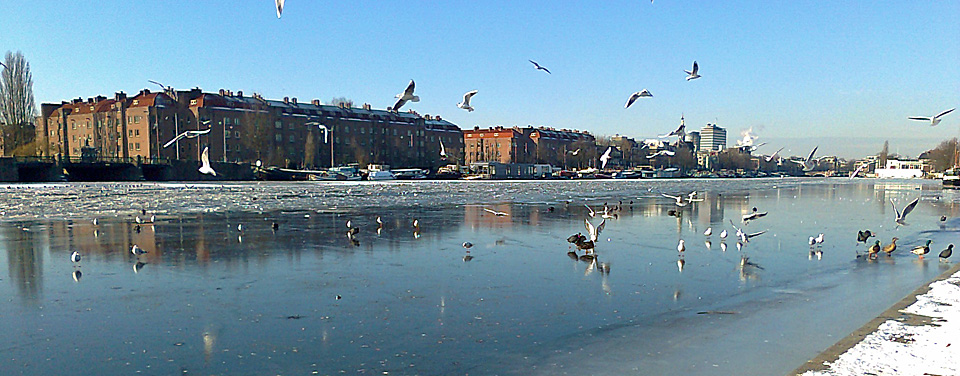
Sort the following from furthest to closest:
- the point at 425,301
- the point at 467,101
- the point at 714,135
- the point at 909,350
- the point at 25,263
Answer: the point at 714,135 < the point at 467,101 < the point at 25,263 < the point at 425,301 < the point at 909,350

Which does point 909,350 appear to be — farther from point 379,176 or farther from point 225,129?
point 225,129

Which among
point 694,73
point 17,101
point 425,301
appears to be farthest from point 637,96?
point 17,101

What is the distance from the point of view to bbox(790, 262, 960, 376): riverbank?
16.6 ft

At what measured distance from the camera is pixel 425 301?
7.80 m

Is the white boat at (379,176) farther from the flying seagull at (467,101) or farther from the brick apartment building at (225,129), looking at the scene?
the flying seagull at (467,101)

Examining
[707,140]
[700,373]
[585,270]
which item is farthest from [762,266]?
[707,140]

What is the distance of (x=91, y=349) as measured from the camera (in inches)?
223

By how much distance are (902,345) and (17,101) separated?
73701mm

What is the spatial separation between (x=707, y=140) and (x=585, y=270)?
134 meters

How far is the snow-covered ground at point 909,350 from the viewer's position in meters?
5.04

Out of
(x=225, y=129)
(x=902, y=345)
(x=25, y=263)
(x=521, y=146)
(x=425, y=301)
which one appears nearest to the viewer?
(x=902, y=345)

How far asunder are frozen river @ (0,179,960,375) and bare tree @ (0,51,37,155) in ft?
177

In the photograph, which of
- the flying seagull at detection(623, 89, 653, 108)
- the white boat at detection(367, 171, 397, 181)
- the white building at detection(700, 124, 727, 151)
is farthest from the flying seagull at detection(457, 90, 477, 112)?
the white building at detection(700, 124, 727, 151)

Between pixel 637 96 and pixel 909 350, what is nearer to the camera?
pixel 909 350
